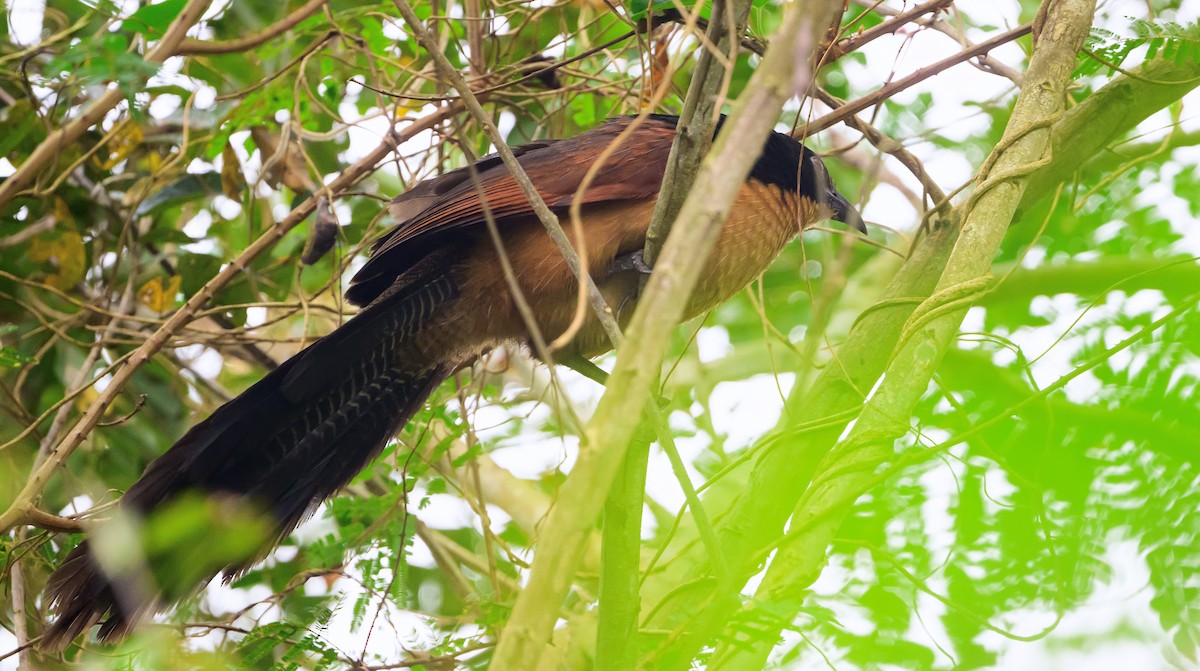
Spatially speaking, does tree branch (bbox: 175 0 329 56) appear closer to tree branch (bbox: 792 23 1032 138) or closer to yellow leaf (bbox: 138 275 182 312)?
yellow leaf (bbox: 138 275 182 312)

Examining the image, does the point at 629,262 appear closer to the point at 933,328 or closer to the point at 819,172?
the point at 819,172

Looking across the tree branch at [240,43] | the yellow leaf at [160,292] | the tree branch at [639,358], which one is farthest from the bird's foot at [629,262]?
the yellow leaf at [160,292]

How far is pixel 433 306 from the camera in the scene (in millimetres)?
2529

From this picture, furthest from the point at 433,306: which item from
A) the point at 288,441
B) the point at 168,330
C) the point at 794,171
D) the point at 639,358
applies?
the point at 639,358

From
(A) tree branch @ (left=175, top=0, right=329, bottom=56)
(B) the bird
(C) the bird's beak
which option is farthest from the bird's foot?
(A) tree branch @ (left=175, top=0, right=329, bottom=56)

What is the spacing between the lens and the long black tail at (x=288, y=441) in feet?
6.68

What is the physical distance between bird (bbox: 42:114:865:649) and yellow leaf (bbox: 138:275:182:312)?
0.93 metres

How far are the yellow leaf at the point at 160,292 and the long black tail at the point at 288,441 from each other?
3.75 feet

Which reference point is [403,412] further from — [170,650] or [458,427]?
[170,650]

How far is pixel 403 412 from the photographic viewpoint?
2529mm

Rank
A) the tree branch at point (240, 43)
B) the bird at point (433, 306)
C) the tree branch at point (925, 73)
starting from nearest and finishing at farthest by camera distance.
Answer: the bird at point (433, 306)
the tree branch at point (925, 73)
the tree branch at point (240, 43)

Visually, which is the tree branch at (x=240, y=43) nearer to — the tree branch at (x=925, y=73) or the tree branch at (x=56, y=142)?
the tree branch at (x=56, y=142)

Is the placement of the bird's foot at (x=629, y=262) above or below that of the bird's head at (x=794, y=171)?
below

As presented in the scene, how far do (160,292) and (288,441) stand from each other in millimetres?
1231
